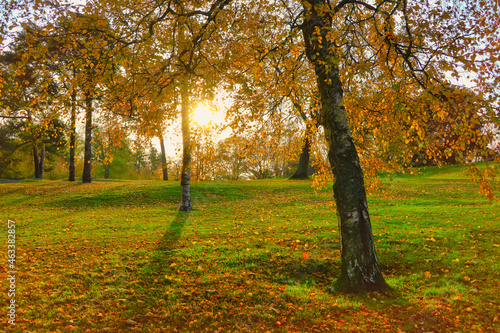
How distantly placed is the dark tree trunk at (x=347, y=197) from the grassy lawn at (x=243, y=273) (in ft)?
1.19

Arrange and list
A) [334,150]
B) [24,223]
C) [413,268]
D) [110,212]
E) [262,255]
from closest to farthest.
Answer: [334,150] → [413,268] → [262,255] → [24,223] → [110,212]

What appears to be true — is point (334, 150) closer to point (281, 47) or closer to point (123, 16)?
point (281, 47)

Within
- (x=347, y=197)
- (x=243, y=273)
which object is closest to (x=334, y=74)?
(x=347, y=197)

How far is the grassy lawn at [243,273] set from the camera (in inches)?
183

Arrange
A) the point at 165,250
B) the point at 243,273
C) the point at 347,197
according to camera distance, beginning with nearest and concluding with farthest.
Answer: the point at 347,197
the point at 243,273
the point at 165,250

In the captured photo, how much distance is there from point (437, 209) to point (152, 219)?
12.6m

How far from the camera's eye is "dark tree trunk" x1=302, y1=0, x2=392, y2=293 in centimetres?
554

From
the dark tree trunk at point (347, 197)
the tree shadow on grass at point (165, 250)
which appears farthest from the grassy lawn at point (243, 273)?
the dark tree trunk at point (347, 197)

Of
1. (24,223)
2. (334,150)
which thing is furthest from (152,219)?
(334,150)

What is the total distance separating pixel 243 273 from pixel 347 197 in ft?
9.41

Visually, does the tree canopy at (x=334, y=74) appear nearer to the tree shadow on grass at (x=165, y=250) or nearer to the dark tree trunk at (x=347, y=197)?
the dark tree trunk at (x=347, y=197)

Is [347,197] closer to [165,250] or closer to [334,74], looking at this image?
[334,74]

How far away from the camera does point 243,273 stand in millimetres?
6676

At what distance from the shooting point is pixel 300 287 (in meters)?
6.13
